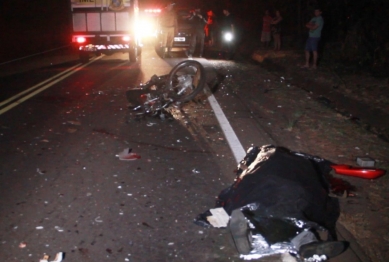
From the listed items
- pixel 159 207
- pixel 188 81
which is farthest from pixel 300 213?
pixel 188 81

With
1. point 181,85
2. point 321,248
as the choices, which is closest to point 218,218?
point 321,248

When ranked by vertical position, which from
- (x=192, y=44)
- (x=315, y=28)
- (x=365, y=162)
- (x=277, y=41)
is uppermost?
(x=315, y=28)

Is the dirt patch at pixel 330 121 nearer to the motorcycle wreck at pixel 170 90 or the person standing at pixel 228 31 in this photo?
the motorcycle wreck at pixel 170 90

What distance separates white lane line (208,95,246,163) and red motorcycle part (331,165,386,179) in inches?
52.7

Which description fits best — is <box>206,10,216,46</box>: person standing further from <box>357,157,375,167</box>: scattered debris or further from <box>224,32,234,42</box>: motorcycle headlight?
<box>357,157,375,167</box>: scattered debris

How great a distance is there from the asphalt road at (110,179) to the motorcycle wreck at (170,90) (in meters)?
0.27

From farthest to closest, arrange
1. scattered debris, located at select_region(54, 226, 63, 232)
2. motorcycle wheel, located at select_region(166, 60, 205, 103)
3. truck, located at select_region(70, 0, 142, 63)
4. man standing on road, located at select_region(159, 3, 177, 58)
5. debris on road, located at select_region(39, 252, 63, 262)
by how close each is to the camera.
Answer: man standing on road, located at select_region(159, 3, 177, 58) → truck, located at select_region(70, 0, 142, 63) → motorcycle wheel, located at select_region(166, 60, 205, 103) → scattered debris, located at select_region(54, 226, 63, 232) → debris on road, located at select_region(39, 252, 63, 262)

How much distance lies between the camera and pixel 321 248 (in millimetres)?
3828

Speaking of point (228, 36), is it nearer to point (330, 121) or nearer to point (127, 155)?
point (330, 121)

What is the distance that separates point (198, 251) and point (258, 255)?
512 mm

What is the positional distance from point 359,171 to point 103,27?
51.0 feet

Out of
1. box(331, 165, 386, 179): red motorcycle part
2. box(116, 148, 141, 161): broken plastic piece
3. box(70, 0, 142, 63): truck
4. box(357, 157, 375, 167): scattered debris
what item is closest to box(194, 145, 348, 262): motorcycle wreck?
box(331, 165, 386, 179): red motorcycle part

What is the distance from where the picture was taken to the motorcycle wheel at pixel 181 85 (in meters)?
10.3

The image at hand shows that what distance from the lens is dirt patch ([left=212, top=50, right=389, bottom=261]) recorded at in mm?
4754
